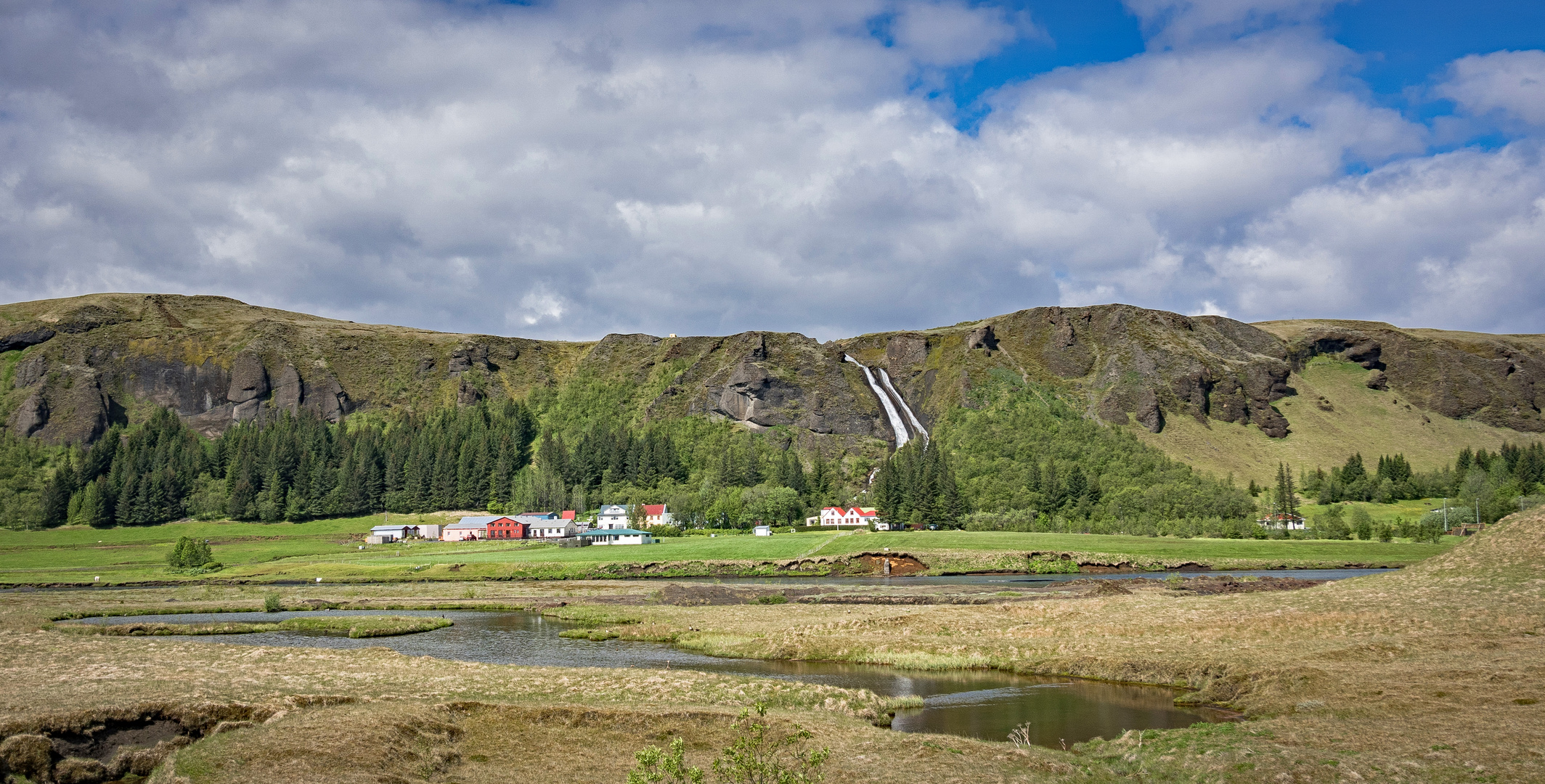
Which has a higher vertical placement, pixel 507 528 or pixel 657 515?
pixel 657 515

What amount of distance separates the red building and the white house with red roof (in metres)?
49.8

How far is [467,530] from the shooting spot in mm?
146250

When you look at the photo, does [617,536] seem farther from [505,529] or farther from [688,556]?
[688,556]

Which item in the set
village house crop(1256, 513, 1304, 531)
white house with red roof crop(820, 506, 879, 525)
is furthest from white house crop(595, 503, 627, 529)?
village house crop(1256, 513, 1304, 531)

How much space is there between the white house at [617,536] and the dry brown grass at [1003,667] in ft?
264

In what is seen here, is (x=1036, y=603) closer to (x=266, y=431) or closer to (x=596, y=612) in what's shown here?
(x=596, y=612)

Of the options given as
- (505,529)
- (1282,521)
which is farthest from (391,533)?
(1282,521)

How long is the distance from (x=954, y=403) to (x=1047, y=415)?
21.2 metres

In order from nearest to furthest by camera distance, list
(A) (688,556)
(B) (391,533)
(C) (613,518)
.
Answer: (A) (688,556)
(B) (391,533)
(C) (613,518)

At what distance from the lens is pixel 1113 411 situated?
189000 millimetres

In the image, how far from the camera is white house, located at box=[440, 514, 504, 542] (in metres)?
146

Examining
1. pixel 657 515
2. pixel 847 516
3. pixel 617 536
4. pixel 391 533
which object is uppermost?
pixel 657 515

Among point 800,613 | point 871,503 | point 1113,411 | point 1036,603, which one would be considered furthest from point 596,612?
point 1113,411

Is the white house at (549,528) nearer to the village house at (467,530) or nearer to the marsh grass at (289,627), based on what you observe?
the village house at (467,530)
